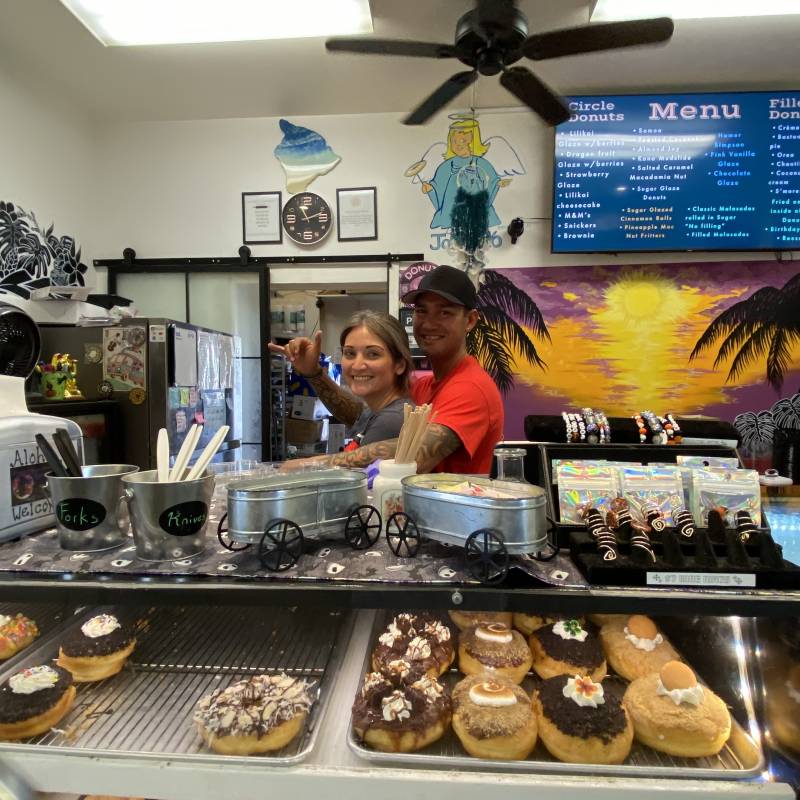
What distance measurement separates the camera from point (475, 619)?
→ 1.31 metres

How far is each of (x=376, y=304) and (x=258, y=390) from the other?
9.15ft

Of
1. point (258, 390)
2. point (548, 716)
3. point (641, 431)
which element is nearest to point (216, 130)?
point (258, 390)

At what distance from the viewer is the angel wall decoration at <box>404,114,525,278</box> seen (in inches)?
167

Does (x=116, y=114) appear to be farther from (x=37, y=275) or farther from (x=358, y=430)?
(x=358, y=430)

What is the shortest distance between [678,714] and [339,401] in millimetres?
A: 1927

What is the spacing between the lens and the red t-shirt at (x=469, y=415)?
5.56ft

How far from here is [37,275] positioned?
3869mm

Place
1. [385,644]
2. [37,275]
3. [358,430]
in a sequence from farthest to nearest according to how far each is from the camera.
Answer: [37,275], [358,430], [385,644]

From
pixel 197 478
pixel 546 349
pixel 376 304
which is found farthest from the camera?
pixel 376 304

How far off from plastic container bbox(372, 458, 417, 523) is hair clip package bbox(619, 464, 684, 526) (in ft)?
1.62

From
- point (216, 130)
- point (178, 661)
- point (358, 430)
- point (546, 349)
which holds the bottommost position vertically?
point (178, 661)

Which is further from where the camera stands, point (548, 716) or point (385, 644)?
point (385, 644)

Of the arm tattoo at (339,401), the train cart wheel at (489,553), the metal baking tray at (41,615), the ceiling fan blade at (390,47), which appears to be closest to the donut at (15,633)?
the metal baking tray at (41,615)

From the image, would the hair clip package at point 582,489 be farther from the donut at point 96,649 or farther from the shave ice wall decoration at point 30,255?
the shave ice wall decoration at point 30,255
